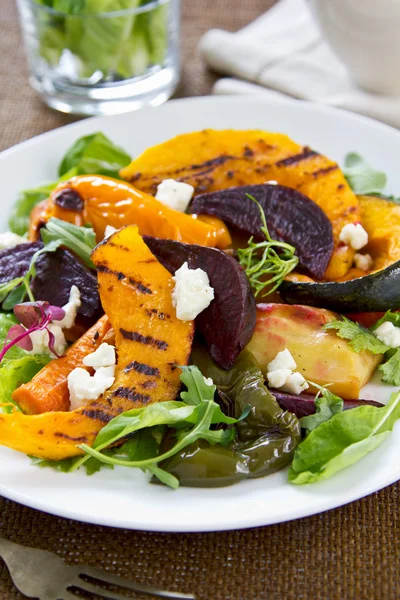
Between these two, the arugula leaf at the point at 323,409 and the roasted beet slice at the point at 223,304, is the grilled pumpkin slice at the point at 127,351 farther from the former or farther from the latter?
the arugula leaf at the point at 323,409

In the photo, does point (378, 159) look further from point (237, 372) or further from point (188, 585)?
point (188, 585)

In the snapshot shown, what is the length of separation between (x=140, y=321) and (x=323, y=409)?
0.72 m

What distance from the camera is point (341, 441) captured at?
262 centimetres

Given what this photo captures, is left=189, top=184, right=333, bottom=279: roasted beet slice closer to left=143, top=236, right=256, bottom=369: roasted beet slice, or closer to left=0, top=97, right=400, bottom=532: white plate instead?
left=143, top=236, right=256, bottom=369: roasted beet slice

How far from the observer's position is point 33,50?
4977 millimetres

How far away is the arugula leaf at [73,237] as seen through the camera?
3295 millimetres

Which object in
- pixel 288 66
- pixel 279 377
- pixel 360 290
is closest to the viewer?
pixel 279 377

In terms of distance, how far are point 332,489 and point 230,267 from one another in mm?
887

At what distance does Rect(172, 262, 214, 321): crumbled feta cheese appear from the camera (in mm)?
2799

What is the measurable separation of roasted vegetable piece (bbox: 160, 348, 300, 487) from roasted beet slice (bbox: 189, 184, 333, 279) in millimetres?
682

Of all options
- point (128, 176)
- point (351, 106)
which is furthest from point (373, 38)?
point (128, 176)

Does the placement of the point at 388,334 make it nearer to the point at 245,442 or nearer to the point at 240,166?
the point at 245,442

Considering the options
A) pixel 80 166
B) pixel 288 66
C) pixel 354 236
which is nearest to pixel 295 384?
pixel 354 236

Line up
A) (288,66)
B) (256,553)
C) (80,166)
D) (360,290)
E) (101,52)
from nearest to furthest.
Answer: (256,553), (360,290), (80,166), (101,52), (288,66)
